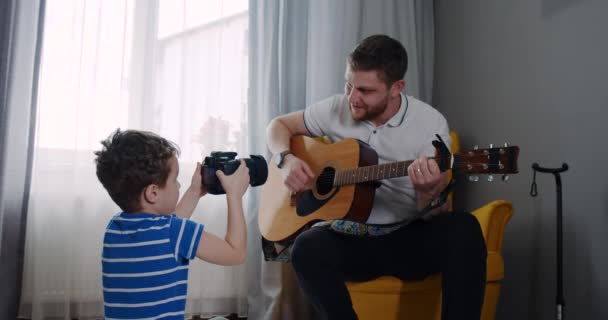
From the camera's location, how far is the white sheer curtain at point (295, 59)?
2213 mm

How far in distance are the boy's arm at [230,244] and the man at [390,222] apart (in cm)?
33

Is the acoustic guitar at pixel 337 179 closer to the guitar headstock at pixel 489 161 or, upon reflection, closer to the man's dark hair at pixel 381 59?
the guitar headstock at pixel 489 161

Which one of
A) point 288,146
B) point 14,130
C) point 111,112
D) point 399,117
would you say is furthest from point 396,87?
point 14,130

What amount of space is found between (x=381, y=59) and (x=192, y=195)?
71 centimetres

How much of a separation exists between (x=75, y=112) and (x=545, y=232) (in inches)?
73.5

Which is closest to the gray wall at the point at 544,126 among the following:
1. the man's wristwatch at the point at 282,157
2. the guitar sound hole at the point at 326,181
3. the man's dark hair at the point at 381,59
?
the man's dark hair at the point at 381,59

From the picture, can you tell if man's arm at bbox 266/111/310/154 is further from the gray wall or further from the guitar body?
the gray wall

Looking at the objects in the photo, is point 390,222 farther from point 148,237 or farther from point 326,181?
point 148,237

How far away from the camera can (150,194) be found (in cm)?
105

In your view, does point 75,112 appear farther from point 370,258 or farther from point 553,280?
point 553,280

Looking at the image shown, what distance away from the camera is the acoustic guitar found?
118 cm

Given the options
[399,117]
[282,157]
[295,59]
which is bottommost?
[282,157]

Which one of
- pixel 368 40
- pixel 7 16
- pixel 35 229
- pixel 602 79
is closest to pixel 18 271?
pixel 35 229

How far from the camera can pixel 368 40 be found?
5.11 feet
